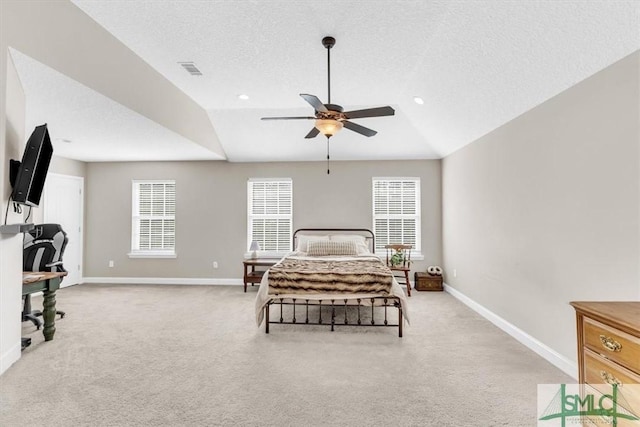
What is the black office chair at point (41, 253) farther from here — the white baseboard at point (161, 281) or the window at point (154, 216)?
the window at point (154, 216)

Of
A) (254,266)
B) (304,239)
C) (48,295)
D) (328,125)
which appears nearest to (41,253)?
(48,295)

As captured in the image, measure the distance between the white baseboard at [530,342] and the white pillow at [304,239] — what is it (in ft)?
8.82

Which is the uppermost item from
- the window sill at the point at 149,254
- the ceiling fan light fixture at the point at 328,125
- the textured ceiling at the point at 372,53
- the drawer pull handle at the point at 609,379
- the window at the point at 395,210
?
the textured ceiling at the point at 372,53

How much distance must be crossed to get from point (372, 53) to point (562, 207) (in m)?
2.35

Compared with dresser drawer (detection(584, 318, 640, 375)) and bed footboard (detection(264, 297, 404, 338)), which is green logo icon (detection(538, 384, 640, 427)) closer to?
dresser drawer (detection(584, 318, 640, 375))

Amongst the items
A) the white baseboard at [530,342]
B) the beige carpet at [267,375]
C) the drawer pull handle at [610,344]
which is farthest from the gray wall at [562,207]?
the drawer pull handle at [610,344]

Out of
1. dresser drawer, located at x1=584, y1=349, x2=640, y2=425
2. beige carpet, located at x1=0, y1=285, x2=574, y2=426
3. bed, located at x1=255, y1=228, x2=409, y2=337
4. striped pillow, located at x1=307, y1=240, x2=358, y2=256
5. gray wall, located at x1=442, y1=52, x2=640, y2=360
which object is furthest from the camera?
striped pillow, located at x1=307, y1=240, x2=358, y2=256

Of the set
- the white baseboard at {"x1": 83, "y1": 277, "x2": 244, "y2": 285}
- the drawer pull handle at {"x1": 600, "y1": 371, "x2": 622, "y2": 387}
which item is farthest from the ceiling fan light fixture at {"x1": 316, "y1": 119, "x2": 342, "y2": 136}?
the white baseboard at {"x1": 83, "y1": 277, "x2": 244, "y2": 285}

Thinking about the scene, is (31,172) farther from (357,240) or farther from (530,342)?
(530,342)

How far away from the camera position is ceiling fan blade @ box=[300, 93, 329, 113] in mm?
2811

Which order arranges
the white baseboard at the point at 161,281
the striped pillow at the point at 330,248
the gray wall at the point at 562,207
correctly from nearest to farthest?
the gray wall at the point at 562,207 < the striped pillow at the point at 330,248 < the white baseboard at the point at 161,281

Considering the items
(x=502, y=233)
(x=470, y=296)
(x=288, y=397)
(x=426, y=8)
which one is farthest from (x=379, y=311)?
(x=426, y=8)

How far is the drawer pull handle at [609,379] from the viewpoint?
1.63 metres

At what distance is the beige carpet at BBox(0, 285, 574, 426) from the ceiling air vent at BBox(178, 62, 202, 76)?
3.05m
